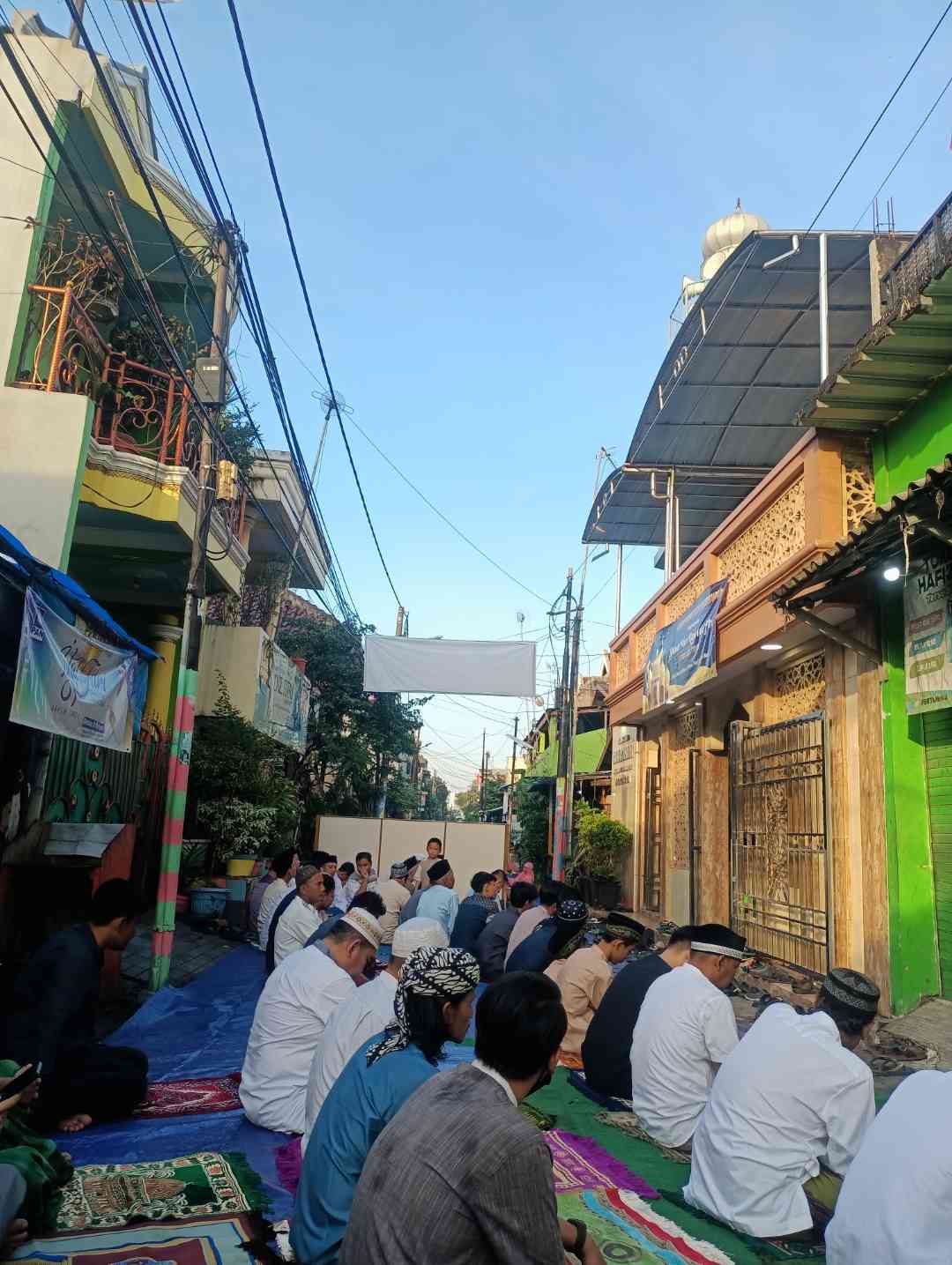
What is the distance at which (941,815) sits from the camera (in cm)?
640

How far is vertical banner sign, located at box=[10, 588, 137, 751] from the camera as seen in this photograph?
5.73 meters

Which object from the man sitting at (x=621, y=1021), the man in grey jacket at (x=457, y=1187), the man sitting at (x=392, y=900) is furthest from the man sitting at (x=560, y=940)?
A: the man in grey jacket at (x=457, y=1187)

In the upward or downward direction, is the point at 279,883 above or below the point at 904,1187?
above

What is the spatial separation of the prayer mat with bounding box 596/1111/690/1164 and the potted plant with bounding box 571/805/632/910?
9.82 m

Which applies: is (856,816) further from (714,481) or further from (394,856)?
(394,856)

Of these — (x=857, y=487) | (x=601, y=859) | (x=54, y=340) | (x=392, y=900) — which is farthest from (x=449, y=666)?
(x=857, y=487)

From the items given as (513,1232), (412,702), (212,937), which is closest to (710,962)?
(513,1232)

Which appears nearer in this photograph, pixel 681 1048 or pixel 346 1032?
pixel 346 1032

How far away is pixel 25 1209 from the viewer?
329cm

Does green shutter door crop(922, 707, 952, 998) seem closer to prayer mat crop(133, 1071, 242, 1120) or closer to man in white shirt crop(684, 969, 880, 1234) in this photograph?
man in white shirt crop(684, 969, 880, 1234)

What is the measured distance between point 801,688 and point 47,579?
20.8 ft

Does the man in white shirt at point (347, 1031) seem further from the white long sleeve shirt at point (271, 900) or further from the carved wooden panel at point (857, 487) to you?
the white long sleeve shirt at point (271, 900)

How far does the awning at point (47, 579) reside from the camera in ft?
17.7

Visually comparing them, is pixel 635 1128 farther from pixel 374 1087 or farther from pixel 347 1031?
pixel 374 1087
